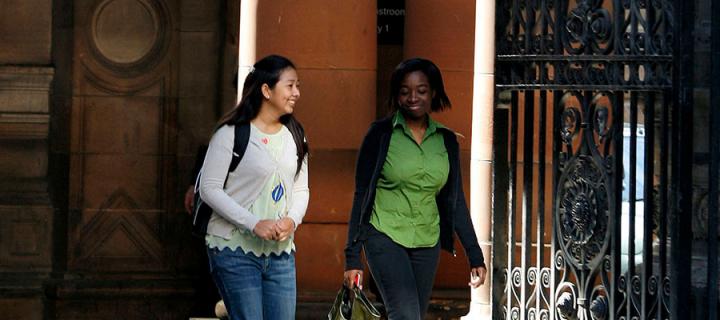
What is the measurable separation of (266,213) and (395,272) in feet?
2.58

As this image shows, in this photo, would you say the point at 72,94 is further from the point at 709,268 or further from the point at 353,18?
the point at 709,268

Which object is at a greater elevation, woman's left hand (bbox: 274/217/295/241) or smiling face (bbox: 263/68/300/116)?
smiling face (bbox: 263/68/300/116)

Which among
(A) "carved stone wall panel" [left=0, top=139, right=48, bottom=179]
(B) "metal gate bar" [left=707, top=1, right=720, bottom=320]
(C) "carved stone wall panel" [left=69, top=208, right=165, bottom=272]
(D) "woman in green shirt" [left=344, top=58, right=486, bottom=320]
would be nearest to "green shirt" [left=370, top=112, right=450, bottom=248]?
(D) "woman in green shirt" [left=344, top=58, right=486, bottom=320]

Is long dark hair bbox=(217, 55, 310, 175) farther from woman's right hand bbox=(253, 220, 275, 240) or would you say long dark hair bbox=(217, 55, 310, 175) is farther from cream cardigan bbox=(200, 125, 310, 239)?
woman's right hand bbox=(253, 220, 275, 240)

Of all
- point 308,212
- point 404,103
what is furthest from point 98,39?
point 404,103

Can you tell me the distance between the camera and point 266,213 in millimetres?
9195

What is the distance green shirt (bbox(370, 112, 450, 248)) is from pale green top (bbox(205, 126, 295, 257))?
609mm

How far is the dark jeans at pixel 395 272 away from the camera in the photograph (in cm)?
961

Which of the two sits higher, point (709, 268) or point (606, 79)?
point (606, 79)

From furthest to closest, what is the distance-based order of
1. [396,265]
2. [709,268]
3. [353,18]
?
1. [353,18]
2. [396,265]
3. [709,268]

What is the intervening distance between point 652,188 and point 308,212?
4297 millimetres

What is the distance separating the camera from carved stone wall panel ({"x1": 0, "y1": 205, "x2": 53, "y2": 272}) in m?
16.3

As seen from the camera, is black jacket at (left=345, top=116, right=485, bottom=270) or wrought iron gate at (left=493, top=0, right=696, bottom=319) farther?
black jacket at (left=345, top=116, right=485, bottom=270)

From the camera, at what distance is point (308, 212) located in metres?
12.9
